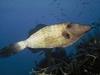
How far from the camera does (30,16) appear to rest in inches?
263

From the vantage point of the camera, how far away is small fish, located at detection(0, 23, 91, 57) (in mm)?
2404

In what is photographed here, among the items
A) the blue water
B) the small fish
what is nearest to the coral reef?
the small fish

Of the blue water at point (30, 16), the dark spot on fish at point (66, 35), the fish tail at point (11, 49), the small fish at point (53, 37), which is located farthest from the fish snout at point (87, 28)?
the blue water at point (30, 16)

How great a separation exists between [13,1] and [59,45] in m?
4.25

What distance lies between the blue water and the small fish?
11.4 feet

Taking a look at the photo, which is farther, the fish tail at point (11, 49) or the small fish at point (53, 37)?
the fish tail at point (11, 49)

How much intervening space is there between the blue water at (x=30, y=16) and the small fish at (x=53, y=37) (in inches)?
137

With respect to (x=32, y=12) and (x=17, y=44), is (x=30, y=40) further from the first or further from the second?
(x=32, y=12)

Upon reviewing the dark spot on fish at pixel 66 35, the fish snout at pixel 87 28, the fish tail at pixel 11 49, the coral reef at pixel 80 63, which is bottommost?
the coral reef at pixel 80 63

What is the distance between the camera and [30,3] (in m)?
6.43

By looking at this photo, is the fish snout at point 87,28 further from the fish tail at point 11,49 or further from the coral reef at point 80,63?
the coral reef at point 80,63

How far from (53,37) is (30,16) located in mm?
4282

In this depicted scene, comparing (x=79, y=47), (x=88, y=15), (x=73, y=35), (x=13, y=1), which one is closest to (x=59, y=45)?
(x=73, y=35)

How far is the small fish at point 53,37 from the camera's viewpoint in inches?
94.7
